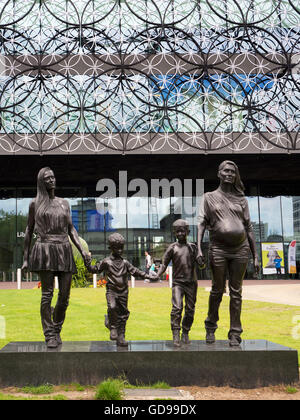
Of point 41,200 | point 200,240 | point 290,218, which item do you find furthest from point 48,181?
point 290,218

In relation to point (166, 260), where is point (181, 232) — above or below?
above

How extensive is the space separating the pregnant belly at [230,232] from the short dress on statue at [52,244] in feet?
6.36

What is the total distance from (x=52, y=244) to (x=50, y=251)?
10 centimetres

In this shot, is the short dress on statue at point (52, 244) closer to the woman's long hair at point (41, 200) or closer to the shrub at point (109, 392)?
the woman's long hair at point (41, 200)

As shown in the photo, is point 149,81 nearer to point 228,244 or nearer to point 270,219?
point 270,219

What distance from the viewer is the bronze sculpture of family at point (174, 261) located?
5.88m

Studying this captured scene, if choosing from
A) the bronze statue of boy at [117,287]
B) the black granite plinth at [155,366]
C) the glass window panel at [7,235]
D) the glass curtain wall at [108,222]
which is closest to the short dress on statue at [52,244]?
the bronze statue of boy at [117,287]

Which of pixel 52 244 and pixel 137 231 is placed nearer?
pixel 52 244

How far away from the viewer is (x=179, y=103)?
1898 centimetres

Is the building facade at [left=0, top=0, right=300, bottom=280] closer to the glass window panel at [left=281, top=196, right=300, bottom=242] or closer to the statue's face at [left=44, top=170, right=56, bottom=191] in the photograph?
the glass window panel at [left=281, top=196, right=300, bottom=242]

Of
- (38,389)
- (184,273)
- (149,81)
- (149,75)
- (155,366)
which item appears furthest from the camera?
(149,81)

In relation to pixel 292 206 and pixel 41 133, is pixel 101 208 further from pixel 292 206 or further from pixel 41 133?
pixel 292 206

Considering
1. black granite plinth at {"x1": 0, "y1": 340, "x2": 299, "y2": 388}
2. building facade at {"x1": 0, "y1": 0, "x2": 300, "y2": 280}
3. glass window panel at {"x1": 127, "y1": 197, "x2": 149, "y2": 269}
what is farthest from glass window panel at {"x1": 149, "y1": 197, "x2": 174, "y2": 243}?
black granite plinth at {"x1": 0, "y1": 340, "x2": 299, "y2": 388}

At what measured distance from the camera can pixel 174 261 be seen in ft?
19.9
